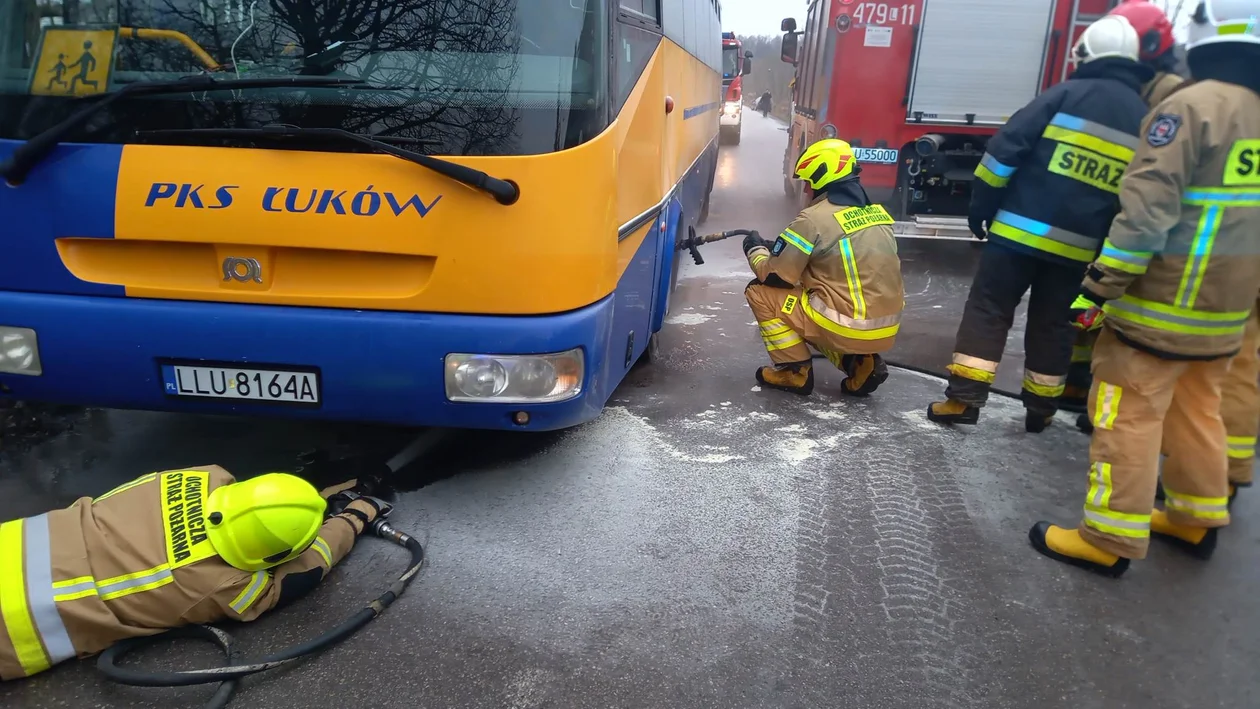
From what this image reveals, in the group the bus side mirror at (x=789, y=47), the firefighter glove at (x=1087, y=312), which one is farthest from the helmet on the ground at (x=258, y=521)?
the bus side mirror at (x=789, y=47)

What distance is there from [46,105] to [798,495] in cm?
313

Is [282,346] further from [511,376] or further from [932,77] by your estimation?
[932,77]

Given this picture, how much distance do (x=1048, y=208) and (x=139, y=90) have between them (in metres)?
3.70

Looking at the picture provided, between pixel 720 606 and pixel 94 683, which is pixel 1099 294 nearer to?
pixel 720 606

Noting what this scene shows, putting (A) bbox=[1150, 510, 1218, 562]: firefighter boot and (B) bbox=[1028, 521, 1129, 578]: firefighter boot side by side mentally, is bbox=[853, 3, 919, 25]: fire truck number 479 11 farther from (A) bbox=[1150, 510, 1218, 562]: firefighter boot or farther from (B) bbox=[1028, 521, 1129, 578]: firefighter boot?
(B) bbox=[1028, 521, 1129, 578]: firefighter boot

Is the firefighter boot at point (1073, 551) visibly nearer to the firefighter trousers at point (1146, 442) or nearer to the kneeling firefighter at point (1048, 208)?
the firefighter trousers at point (1146, 442)

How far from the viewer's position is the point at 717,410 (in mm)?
4566

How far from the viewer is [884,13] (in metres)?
8.16

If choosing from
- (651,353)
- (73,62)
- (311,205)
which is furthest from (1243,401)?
(73,62)

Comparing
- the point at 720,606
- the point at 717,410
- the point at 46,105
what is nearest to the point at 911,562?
the point at 720,606

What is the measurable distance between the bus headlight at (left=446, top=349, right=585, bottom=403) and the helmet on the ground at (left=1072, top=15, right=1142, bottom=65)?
9.05 feet

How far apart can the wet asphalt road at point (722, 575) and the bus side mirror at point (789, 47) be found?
7.93 meters

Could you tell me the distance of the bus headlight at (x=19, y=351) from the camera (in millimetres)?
2973

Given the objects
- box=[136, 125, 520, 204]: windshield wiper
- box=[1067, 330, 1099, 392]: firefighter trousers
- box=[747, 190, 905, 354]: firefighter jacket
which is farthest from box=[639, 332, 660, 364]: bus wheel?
box=[136, 125, 520, 204]: windshield wiper
